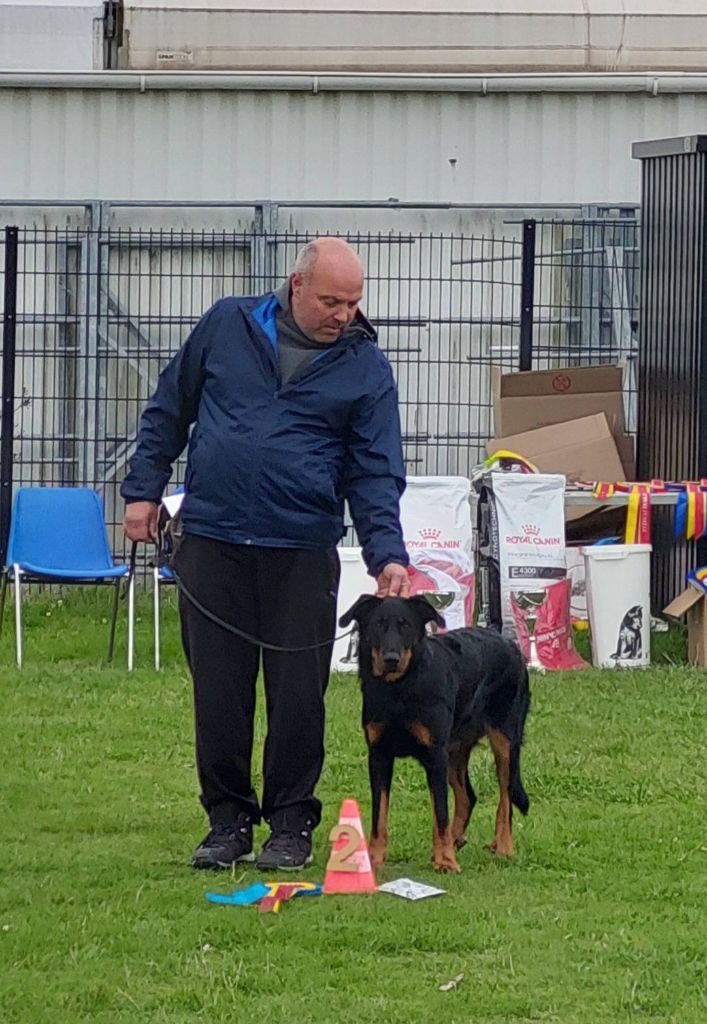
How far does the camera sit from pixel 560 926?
516 centimetres

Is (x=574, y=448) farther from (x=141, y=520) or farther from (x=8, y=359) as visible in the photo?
(x=141, y=520)

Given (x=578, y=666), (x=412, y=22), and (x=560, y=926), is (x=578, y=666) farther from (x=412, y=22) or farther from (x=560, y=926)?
(x=412, y=22)

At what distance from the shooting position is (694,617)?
9.83 meters

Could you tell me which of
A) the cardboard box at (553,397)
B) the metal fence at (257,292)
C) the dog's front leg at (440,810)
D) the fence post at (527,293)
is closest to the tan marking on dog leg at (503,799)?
the dog's front leg at (440,810)

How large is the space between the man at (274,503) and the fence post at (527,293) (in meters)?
5.70

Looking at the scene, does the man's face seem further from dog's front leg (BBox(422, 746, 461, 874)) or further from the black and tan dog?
dog's front leg (BBox(422, 746, 461, 874))

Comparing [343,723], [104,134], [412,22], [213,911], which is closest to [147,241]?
[104,134]

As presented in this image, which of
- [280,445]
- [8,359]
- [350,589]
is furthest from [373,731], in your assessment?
[8,359]

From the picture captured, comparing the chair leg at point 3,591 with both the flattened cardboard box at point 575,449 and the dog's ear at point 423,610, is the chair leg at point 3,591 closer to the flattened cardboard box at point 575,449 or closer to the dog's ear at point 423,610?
the flattened cardboard box at point 575,449

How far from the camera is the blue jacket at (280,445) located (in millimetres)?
5637

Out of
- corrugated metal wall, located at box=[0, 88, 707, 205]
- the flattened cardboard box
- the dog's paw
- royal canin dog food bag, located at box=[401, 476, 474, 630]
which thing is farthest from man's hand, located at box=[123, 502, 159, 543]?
corrugated metal wall, located at box=[0, 88, 707, 205]

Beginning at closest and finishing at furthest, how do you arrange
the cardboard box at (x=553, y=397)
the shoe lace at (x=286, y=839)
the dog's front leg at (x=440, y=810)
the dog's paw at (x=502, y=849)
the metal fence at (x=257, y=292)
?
the dog's front leg at (x=440, y=810), the shoe lace at (x=286, y=839), the dog's paw at (x=502, y=849), the cardboard box at (x=553, y=397), the metal fence at (x=257, y=292)

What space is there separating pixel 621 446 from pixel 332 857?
555 centimetres

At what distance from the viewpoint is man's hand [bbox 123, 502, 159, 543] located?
18.8 ft
